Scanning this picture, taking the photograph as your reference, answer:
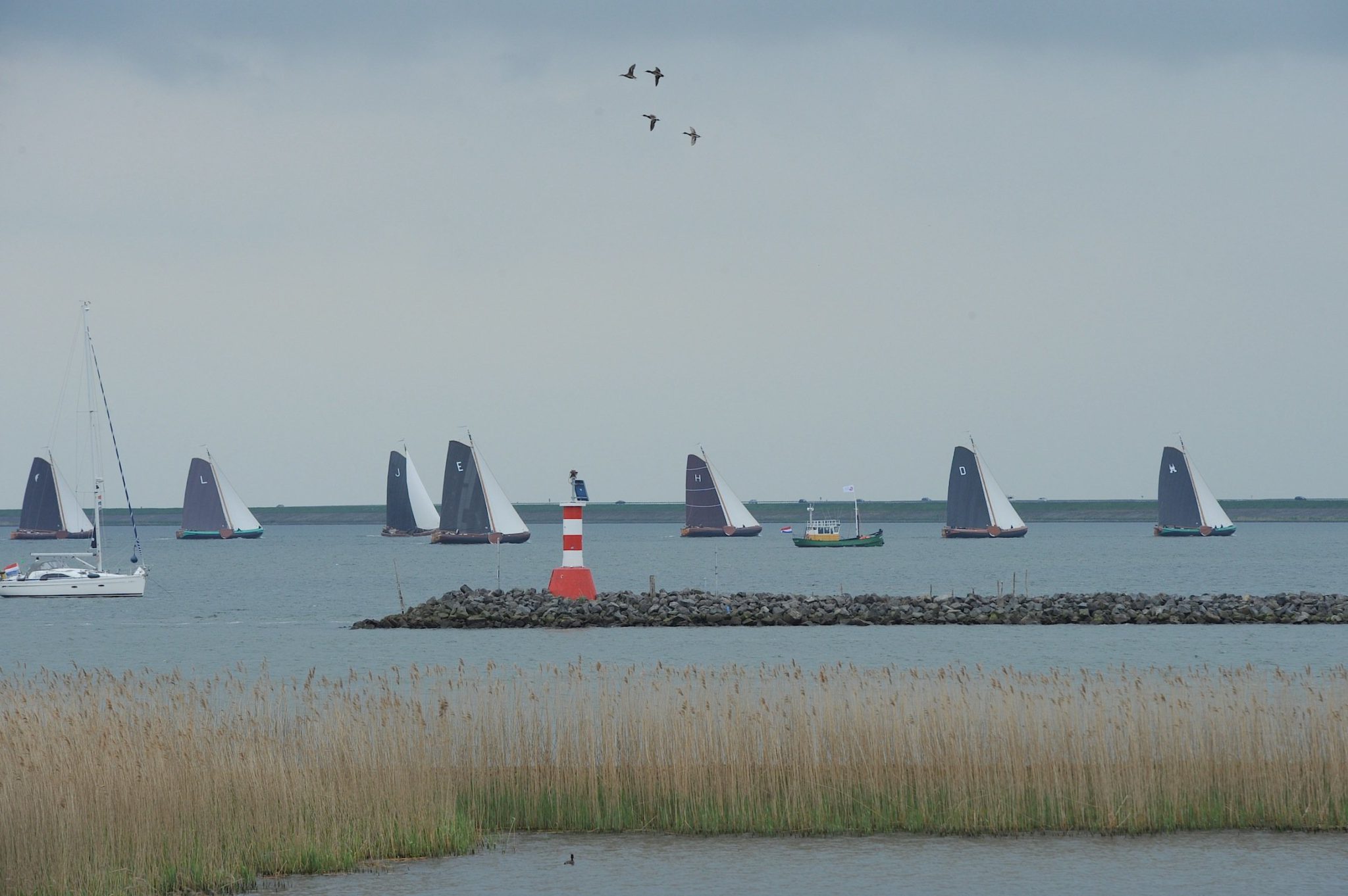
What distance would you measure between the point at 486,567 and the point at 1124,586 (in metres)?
49.0

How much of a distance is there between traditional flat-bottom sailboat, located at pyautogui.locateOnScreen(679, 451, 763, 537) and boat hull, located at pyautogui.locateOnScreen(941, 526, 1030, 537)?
24.4m

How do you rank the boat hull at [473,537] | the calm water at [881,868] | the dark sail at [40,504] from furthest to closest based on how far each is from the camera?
the dark sail at [40,504]
the boat hull at [473,537]
the calm water at [881,868]

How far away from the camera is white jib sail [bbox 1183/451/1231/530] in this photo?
149 meters

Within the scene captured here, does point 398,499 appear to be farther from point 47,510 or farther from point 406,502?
point 47,510

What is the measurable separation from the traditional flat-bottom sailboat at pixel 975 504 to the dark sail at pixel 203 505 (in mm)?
82506

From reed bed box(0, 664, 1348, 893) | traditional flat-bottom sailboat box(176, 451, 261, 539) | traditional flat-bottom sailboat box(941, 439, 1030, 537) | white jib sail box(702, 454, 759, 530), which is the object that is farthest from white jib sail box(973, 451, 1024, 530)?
reed bed box(0, 664, 1348, 893)

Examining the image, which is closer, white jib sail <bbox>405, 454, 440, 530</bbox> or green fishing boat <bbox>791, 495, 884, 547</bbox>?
green fishing boat <bbox>791, 495, 884, 547</bbox>

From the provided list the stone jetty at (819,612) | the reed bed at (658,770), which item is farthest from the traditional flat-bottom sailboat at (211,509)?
the reed bed at (658,770)

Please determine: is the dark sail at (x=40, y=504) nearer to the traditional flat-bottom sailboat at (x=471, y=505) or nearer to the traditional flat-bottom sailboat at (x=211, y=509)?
the traditional flat-bottom sailboat at (x=211, y=509)

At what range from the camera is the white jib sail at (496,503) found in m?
140

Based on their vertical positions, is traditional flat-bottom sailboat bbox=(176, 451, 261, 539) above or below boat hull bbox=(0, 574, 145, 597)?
above

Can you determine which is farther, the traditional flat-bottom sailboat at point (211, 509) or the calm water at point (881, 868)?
the traditional flat-bottom sailboat at point (211, 509)

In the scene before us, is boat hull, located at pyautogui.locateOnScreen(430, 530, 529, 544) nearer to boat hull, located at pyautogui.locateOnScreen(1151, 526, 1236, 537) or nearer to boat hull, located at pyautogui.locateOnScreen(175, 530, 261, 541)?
boat hull, located at pyautogui.locateOnScreen(175, 530, 261, 541)

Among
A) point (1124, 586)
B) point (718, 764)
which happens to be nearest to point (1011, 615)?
point (1124, 586)
